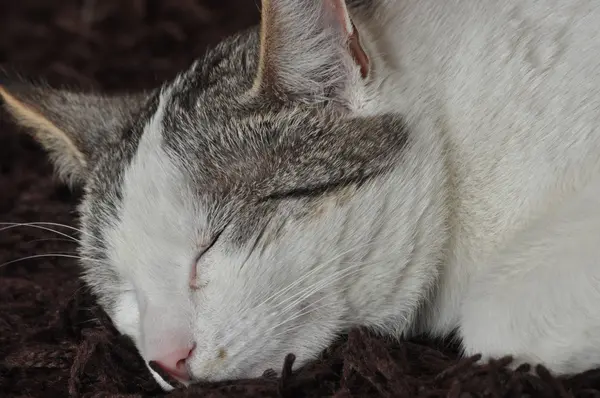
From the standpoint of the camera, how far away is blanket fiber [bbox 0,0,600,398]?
0.92 metres

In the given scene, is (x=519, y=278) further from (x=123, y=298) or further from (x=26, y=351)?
(x=26, y=351)

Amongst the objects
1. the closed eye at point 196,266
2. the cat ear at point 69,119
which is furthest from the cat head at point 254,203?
the cat ear at point 69,119

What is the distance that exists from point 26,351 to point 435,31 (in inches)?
31.4

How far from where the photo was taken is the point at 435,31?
1.16 metres

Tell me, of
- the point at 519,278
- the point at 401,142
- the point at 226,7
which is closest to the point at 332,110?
the point at 401,142

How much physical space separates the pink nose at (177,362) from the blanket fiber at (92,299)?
3cm

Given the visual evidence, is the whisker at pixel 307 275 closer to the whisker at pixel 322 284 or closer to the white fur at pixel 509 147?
the whisker at pixel 322 284

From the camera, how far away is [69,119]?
1.38 metres

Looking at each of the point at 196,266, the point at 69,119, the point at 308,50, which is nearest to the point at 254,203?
the point at 196,266

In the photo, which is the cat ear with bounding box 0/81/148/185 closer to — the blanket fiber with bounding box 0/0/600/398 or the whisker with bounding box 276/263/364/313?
the blanket fiber with bounding box 0/0/600/398

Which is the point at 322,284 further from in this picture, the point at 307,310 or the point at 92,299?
the point at 92,299

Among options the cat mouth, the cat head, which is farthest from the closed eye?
the cat mouth

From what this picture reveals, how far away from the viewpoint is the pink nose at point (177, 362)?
96cm

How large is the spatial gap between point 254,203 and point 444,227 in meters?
0.27
